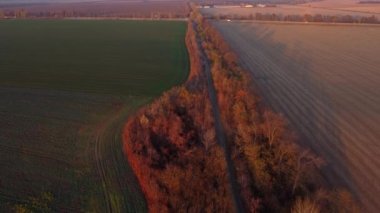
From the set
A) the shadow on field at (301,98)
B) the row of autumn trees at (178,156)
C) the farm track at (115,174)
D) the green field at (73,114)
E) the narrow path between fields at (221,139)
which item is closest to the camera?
the row of autumn trees at (178,156)

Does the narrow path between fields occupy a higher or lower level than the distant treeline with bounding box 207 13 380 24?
lower

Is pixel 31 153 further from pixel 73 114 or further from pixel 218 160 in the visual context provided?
pixel 218 160

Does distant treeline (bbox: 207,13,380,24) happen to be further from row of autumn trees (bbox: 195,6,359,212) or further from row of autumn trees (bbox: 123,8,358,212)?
row of autumn trees (bbox: 195,6,359,212)

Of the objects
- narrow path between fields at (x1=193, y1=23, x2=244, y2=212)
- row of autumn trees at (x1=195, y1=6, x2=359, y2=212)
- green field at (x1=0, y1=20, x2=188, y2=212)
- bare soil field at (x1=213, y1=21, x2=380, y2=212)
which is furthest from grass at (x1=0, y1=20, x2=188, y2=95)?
row of autumn trees at (x1=195, y1=6, x2=359, y2=212)

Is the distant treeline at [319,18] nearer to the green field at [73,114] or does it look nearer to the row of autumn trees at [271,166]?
the green field at [73,114]


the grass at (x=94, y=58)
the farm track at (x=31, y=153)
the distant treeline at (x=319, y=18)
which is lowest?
the farm track at (x=31, y=153)

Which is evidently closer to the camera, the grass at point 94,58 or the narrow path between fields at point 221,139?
the narrow path between fields at point 221,139

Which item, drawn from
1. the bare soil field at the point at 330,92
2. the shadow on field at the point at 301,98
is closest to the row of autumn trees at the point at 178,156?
the shadow on field at the point at 301,98
